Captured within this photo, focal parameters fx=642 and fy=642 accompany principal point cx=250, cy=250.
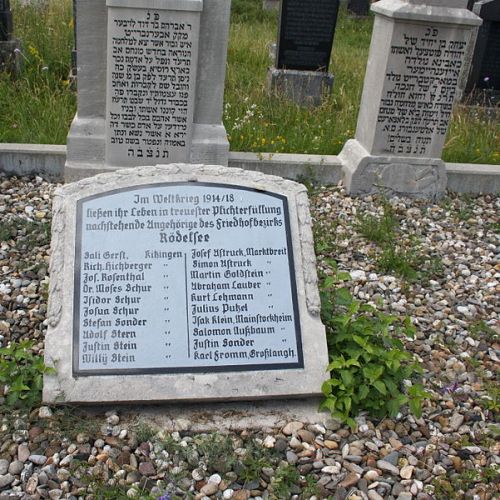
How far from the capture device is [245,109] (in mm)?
6758

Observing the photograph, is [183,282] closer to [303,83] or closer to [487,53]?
[303,83]

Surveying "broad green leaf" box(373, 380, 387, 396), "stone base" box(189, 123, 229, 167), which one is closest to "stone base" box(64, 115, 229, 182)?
"stone base" box(189, 123, 229, 167)

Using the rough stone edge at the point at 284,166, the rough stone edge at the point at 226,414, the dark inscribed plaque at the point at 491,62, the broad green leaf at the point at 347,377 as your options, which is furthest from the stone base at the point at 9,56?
the dark inscribed plaque at the point at 491,62

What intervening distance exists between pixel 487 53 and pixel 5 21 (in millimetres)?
6321

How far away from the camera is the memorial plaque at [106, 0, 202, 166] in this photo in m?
4.55

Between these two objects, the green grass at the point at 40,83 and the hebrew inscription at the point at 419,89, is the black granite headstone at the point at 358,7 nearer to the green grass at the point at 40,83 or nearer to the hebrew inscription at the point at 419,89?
the green grass at the point at 40,83

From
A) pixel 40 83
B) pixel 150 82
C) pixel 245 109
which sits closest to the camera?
pixel 150 82

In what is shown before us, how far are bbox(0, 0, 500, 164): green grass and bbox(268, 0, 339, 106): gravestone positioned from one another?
0.94 feet

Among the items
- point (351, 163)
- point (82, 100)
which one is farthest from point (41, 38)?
point (351, 163)

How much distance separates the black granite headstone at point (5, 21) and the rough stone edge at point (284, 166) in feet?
10.2

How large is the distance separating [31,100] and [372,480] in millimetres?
5043

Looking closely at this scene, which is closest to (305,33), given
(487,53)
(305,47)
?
(305,47)

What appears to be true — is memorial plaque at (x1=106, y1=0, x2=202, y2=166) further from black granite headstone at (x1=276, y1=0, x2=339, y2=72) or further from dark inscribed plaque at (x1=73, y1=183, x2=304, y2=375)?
black granite headstone at (x1=276, y1=0, x2=339, y2=72)

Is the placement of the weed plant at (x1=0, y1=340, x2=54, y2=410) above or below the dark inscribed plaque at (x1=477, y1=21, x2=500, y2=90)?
below
